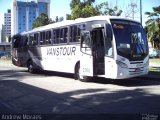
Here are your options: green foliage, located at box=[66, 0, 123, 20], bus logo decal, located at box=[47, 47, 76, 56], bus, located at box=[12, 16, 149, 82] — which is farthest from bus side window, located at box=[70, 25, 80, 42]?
green foliage, located at box=[66, 0, 123, 20]

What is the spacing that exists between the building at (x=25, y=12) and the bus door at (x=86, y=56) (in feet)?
116

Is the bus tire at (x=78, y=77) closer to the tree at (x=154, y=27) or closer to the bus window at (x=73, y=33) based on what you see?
the bus window at (x=73, y=33)

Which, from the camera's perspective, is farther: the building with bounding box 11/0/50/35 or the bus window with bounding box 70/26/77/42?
the building with bounding box 11/0/50/35

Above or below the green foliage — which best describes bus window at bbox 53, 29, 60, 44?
below

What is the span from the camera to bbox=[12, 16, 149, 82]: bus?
1563 centimetres

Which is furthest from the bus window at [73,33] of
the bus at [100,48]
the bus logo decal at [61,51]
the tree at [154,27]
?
the tree at [154,27]

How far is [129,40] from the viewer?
52.6 ft

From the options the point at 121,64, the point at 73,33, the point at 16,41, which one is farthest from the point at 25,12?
the point at 121,64

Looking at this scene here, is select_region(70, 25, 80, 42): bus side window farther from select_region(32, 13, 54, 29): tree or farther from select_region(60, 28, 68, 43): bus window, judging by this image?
select_region(32, 13, 54, 29): tree

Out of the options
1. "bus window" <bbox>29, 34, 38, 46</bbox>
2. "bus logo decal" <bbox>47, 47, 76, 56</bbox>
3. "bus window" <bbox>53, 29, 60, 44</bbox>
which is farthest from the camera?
"bus window" <bbox>29, 34, 38, 46</bbox>

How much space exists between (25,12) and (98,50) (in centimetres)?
4561

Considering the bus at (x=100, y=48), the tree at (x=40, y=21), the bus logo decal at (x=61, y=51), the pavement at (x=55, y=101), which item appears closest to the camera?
the pavement at (x=55, y=101)

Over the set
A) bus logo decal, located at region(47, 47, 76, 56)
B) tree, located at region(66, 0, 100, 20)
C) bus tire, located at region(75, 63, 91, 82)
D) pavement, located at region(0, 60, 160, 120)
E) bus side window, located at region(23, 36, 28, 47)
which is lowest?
pavement, located at region(0, 60, 160, 120)

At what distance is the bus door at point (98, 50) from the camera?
1651 cm
